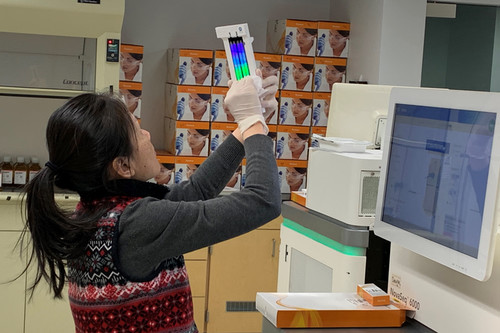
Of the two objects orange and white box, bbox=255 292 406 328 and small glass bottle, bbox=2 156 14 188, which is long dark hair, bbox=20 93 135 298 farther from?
small glass bottle, bbox=2 156 14 188

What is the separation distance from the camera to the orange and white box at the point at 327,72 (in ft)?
15.6

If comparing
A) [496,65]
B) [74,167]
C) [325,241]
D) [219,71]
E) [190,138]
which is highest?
[496,65]

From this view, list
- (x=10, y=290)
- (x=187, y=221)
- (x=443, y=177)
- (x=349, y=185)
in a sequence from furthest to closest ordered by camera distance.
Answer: (x=10, y=290), (x=349, y=185), (x=443, y=177), (x=187, y=221)

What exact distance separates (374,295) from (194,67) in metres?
2.86

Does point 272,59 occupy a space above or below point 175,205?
above

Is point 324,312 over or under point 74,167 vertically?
under

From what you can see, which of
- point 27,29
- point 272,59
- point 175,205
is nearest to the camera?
point 175,205

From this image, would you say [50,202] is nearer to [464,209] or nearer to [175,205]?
[175,205]

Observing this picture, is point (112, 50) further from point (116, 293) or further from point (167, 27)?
point (116, 293)

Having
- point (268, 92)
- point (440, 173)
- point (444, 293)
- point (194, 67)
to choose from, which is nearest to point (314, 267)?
point (444, 293)

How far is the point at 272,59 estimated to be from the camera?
15.3ft

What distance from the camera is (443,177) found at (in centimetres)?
169

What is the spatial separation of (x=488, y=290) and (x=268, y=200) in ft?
1.83

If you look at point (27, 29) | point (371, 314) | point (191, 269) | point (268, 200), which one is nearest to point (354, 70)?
point (191, 269)
